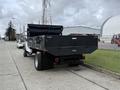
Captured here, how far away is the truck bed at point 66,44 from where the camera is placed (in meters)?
9.02

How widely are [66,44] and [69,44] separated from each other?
0.17 m

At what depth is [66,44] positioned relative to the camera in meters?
9.46

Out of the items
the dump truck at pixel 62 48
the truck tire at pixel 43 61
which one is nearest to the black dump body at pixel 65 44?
the dump truck at pixel 62 48

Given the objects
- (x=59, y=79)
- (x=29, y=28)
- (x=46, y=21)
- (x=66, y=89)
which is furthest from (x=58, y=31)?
(x=46, y=21)

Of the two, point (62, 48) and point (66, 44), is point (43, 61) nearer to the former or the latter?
point (62, 48)

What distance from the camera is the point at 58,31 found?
45.8 feet

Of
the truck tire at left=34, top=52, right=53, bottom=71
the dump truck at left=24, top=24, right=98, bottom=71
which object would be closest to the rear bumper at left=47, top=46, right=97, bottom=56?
the dump truck at left=24, top=24, right=98, bottom=71

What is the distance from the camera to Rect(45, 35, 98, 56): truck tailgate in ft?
29.7

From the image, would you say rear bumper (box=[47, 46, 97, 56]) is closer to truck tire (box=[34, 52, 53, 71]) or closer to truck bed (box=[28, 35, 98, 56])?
truck bed (box=[28, 35, 98, 56])

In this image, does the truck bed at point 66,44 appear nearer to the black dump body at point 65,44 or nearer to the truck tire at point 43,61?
the black dump body at point 65,44

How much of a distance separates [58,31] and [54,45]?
16.2 ft

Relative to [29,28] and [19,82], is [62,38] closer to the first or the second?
[19,82]

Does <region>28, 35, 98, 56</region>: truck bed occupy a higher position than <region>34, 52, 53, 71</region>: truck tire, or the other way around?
<region>28, 35, 98, 56</region>: truck bed

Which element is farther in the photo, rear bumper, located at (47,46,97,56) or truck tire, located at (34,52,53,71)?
truck tire, located at (34,52,53,71)
